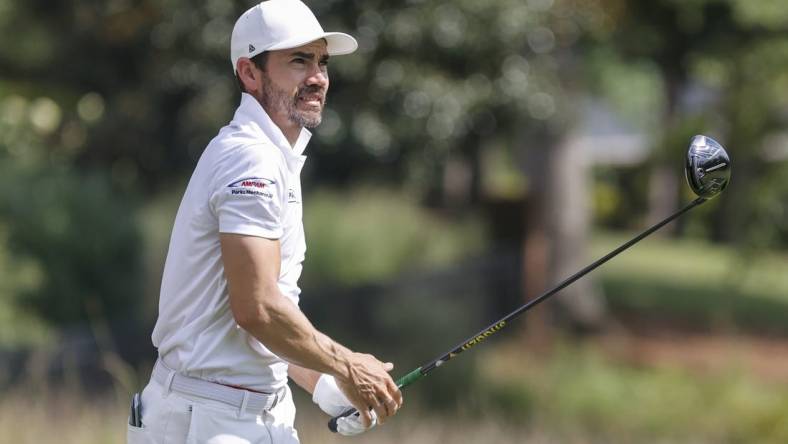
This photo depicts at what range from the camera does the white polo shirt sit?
10.2 feet

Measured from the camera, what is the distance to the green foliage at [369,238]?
12828mm

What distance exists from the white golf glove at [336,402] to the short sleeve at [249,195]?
2.09ft

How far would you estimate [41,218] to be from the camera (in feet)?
32.6

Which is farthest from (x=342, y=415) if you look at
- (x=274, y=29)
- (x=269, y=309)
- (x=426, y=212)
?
(x=426, y=212)

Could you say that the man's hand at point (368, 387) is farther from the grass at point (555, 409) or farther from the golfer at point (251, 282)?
Result: the grass at point (555, 409)

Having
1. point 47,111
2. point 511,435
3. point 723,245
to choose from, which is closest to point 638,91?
point 723,245

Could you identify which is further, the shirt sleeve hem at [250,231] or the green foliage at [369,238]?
the green foliage at [369,238]

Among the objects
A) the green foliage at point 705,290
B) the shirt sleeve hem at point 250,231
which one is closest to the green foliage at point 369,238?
the green foliage at point 705,290

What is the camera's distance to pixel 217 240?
3.22 metres

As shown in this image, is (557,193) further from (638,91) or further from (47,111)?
(638,91)

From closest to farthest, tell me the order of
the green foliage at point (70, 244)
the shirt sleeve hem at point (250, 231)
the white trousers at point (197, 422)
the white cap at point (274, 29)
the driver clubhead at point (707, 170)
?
the shirt sleeve hem at point (250, 231), the white trousers at point (197, 422), the white cap at point (274, 29), the driver clubhead at point (707, 170), the green foliage at point (70, 244)

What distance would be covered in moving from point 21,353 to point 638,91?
2584 centimetres

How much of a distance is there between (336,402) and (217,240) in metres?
0.67

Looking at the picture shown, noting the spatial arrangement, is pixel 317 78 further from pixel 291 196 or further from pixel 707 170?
pixel 707 170
